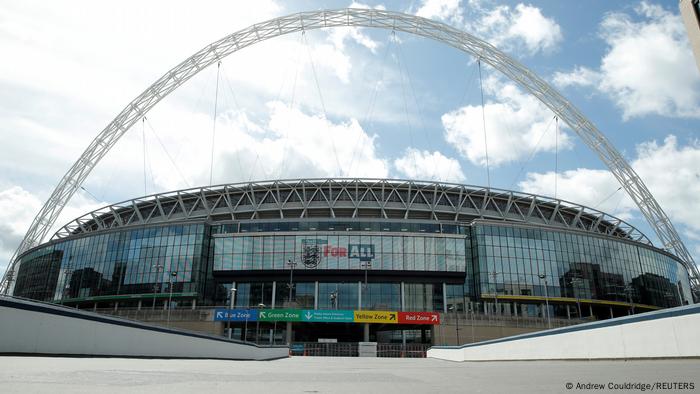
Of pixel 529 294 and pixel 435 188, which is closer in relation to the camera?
pixel 529 294

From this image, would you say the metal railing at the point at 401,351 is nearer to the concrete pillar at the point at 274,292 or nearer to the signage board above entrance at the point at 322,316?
the signage board above entrance at the point at 322,316

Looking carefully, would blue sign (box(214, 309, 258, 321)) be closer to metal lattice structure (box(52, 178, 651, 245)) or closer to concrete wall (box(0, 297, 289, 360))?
metal lattice structure (box(52, 178, 651, 245))

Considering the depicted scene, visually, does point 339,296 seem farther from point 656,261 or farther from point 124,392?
point 124,392

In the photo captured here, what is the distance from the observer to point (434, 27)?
74938 millimetres

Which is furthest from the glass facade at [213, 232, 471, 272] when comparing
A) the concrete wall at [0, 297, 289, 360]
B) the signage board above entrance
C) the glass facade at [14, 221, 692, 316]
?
the concrete wall at [0, 297, 289, 360]

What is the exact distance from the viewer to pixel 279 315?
202ft

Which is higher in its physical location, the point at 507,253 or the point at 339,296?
the point at 507,253

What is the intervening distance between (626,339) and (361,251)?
193 feet

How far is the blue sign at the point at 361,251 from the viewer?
6975 centimetres

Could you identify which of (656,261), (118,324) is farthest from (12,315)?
(656,261)

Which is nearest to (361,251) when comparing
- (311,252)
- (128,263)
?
(311,252)

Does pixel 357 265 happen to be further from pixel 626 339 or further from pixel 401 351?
pixel 626 339

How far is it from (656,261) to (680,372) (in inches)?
3644

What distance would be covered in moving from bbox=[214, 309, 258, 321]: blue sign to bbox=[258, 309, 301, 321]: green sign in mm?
897
